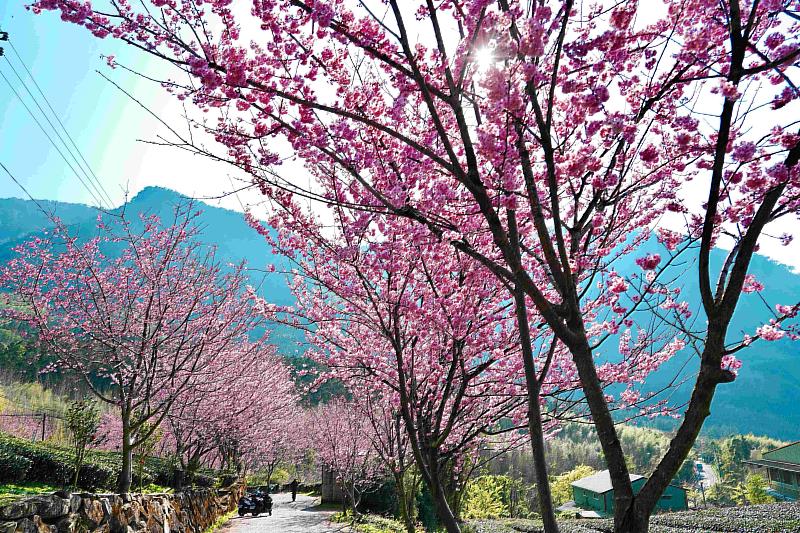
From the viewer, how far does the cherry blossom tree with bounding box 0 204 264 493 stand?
8.27m

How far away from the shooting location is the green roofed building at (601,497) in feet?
115

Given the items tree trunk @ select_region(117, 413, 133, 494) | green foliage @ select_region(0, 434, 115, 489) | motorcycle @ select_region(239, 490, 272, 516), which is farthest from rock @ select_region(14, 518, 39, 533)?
motorcycle @ select_region(239, 490, 272, 516)

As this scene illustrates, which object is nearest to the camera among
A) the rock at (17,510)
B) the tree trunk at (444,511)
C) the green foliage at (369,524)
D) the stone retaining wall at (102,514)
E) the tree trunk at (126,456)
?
the tree trunk at (444,511)

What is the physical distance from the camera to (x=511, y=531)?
53.2 ft

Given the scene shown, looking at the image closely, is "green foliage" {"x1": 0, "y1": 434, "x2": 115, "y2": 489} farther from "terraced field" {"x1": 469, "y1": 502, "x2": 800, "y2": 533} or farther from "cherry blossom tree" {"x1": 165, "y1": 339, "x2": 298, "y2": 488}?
"terraced field" {"x1": 469, "y1": 502, "x2": 800, "y2": 533}

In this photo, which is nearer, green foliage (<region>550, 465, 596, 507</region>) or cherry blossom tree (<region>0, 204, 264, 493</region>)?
cherry blossom tree (<region>0, 204, 264, 493</region>)

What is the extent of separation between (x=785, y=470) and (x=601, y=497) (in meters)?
12.0

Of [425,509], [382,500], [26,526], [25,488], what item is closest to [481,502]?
[382,500]

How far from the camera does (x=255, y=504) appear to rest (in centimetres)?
2098

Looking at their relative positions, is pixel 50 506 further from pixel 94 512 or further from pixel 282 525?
pixel 282 525

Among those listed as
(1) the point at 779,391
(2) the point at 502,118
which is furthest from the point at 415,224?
(1) the point at 779,391

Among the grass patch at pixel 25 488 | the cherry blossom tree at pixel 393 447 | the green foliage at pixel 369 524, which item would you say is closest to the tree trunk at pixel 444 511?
the cherry blossom tree at pixel 393 447

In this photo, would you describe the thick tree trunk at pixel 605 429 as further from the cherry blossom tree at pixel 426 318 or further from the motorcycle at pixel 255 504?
the motorcycle at pixel 255 504

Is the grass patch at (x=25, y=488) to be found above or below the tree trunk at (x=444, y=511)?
below
